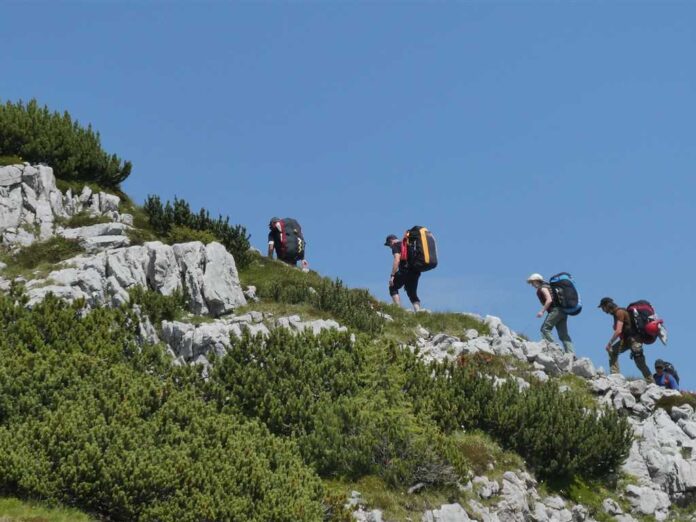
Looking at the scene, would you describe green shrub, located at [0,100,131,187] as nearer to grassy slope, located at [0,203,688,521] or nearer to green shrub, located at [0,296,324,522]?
grassy slope, located at [0,203,688,521]

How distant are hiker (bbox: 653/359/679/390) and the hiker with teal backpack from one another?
2.07m

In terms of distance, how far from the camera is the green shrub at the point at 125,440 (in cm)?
1431

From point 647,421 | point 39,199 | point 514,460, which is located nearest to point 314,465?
point 514,460

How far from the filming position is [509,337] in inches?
932

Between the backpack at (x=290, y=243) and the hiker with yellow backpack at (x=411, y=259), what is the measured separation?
2.74m

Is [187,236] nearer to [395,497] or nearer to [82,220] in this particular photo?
[82,220]

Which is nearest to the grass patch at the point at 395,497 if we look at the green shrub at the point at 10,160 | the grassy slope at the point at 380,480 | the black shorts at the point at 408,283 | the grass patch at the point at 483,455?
the grassy slope at the point at 380,480

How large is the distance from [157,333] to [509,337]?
881cm

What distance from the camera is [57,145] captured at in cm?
2669

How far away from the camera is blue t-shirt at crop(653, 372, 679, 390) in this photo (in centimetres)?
2284

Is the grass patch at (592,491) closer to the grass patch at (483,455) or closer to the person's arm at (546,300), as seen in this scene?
the grass patch at (483,455)

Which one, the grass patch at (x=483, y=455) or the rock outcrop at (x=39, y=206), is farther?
the rock outcrop at (x=39, y=206)

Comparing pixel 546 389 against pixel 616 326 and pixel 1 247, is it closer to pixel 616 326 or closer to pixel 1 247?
pixel 616 326

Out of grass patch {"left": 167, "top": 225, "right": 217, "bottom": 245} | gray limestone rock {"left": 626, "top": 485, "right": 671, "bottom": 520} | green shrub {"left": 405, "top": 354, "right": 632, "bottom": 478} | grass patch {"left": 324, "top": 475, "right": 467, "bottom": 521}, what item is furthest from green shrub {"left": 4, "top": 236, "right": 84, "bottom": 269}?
gray limestone rock {"left": 626, "top": 485, "right": 671, "bottom": 520}
